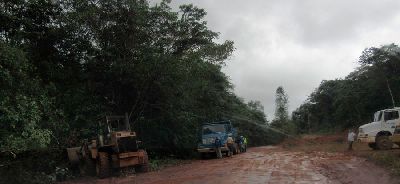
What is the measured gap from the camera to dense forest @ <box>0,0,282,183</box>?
2032 cm

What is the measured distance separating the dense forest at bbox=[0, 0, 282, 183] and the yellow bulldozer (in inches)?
38.5

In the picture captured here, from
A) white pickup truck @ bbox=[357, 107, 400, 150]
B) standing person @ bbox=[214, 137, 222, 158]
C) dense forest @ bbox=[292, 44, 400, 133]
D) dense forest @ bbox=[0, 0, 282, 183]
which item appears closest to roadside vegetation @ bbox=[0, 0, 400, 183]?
dense forest @ bbox=[0, 0, 282, 183]

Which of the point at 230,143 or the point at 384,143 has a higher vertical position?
the point at 230,143

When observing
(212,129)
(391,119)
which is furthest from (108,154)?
(391,119)

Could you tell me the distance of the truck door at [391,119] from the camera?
26.2 metres

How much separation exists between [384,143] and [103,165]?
1583cm

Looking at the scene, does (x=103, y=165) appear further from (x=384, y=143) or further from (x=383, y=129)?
(x=383, y=129)

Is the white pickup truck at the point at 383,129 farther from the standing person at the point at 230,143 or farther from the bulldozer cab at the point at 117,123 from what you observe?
the bulldozer cab at the point at 117,123

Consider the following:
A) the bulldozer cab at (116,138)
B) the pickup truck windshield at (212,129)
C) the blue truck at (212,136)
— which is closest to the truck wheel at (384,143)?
the blue truck at (212,136)

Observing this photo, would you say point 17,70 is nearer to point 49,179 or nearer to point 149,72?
point 49,179

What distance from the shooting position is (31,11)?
24.3 metres

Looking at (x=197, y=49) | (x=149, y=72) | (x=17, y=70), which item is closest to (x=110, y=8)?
(x=149, y=72)

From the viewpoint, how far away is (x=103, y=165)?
2031 cm

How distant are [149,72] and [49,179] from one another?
868 cm
